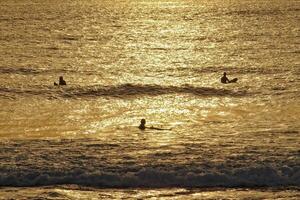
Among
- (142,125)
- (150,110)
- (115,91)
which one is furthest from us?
(115,91)

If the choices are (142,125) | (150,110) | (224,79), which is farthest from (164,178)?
(224,79)

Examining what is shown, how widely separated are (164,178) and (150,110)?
23.0ft

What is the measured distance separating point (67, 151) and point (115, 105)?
614 cm

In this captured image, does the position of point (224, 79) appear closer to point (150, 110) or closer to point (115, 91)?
point (115, 91)

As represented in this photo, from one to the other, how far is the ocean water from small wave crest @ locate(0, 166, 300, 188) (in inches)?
0.8

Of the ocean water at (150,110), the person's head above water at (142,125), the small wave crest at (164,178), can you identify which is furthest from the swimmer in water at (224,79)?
the small wave crest at (164,178)

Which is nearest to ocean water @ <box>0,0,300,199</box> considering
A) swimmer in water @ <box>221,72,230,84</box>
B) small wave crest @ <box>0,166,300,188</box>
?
small wave crest @ <box>0,166,300,188</box>

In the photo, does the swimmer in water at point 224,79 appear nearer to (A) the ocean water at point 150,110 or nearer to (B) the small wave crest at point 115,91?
(A) the ocean water at point 150,110

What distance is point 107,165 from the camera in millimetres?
15797

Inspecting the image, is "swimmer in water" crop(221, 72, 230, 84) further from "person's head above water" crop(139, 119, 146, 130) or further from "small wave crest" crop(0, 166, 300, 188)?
"small wave crest" crop(0, 166, 300, 188)

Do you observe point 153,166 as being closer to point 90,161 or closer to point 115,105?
point 90,161

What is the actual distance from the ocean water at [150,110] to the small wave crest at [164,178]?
21mm

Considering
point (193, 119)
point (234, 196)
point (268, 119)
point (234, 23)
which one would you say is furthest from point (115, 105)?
point (234, 23)

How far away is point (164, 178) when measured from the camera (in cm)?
1508
